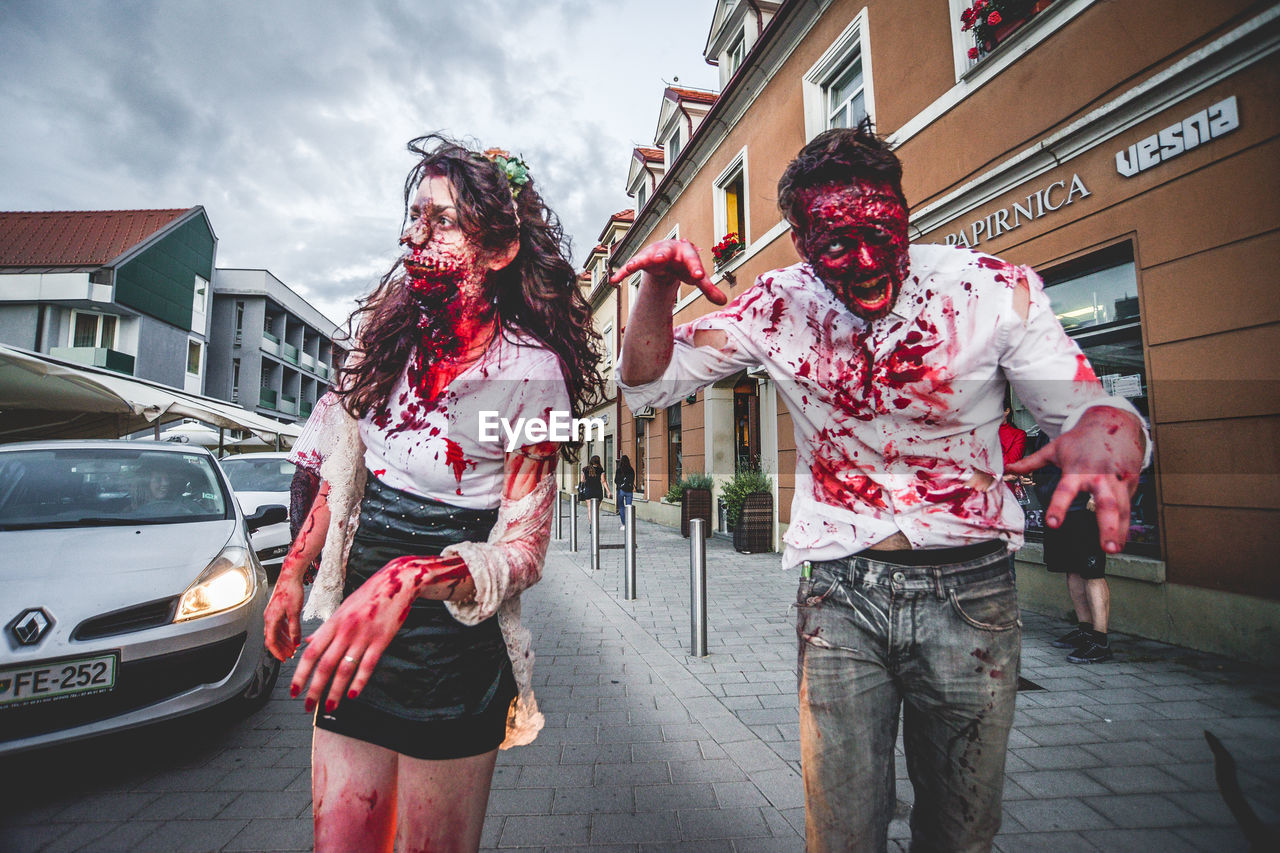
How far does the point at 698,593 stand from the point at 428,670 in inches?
135

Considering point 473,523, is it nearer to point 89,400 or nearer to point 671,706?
point 671,706

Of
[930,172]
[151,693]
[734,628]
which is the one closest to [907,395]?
[151,693]

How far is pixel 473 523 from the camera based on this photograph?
4.54 ft

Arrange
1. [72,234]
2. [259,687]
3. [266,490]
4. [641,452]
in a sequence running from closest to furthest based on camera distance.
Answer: [259,687] → [266,490] → [641,452] → [72,234]

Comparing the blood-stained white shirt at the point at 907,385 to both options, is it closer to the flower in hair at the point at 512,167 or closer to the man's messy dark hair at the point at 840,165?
the man's messy dark hair at the point at 840,165

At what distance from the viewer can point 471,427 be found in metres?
1.38

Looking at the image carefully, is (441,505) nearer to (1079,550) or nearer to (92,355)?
(1079,550)

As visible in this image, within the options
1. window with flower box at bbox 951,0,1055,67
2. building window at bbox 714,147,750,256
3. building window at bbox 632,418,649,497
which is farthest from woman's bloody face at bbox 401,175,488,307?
building window at bbox 632,418,649,497

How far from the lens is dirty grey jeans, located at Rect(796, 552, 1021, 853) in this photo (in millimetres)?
1323

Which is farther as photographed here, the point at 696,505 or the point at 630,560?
the point at 696,505

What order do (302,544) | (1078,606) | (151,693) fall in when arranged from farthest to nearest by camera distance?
(1078,606) → (151,693) → (302,544)

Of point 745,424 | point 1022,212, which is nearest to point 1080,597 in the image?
point 1022,212

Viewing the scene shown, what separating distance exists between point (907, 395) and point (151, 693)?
11.4 ft

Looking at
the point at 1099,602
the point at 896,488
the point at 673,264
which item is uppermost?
the point at 673,264
